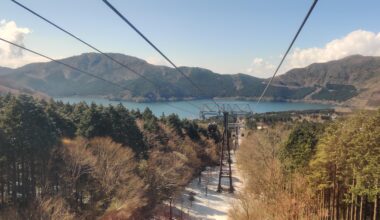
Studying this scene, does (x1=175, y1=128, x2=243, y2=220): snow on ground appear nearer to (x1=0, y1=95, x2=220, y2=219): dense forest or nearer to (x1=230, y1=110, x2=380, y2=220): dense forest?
(x1=0, y1=95, x2=220, y2=219): dense forest

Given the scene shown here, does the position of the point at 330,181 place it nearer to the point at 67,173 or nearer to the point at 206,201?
the point at 206,201

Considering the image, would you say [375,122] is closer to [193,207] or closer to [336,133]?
[336,133]

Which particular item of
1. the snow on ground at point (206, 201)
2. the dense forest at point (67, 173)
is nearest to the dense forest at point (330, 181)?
the snow on ground at point (206, 201)

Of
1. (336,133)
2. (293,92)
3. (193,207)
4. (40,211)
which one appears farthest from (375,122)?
(293,92)

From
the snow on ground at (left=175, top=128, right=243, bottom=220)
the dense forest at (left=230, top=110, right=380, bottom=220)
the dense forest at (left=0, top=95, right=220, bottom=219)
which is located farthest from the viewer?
the snow on ground at (left=175, top=128, right=243, bottom=220)

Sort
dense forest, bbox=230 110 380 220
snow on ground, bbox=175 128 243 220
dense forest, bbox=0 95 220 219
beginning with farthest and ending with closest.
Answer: snow on ground, bbox=175 128 243 220 < dense forest, bbox=0 95 220 219 < dense forest, bbox=230 110 380 220

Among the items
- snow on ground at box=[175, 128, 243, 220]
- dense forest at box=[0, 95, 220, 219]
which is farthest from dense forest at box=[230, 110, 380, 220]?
dense forest at box=[0, 95, 220, 219]

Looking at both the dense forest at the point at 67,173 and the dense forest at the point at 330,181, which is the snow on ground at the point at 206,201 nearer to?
the dense forest at the point at 67,173

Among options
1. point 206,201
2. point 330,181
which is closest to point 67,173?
point 206,201

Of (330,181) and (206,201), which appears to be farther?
(206,201)
